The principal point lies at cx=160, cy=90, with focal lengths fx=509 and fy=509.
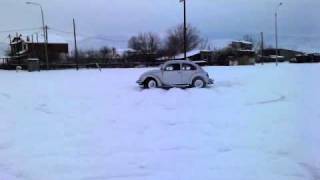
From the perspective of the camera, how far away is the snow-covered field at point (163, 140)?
8086 mm

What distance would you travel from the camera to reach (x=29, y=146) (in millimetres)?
10352

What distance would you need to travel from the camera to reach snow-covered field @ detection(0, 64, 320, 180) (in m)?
8.09

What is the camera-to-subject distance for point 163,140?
10766mm

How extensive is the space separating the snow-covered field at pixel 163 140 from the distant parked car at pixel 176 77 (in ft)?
21.1

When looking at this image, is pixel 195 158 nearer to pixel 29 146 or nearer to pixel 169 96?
pixel 29 146

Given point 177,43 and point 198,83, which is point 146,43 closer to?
point 177,43

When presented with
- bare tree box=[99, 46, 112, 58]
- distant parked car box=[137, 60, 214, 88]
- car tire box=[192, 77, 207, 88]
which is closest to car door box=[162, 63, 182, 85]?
distant parked car box=[137, 60, 214, 88]

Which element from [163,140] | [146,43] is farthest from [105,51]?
[163,140]

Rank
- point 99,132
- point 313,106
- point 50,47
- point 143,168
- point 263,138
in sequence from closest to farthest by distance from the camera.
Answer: point 143,168, point 263,138, point 99,132, point 313,106, point 50,47

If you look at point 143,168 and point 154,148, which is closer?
point 143,168

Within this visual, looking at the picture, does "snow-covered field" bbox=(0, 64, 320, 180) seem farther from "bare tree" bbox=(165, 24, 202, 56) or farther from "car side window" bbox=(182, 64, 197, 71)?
"bare tree" bbox=(165, 24, 202, 56)

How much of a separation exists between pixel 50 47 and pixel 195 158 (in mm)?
116467

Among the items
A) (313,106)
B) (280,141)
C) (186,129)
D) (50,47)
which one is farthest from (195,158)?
(50,47)

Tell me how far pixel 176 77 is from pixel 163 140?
49.2 ft
